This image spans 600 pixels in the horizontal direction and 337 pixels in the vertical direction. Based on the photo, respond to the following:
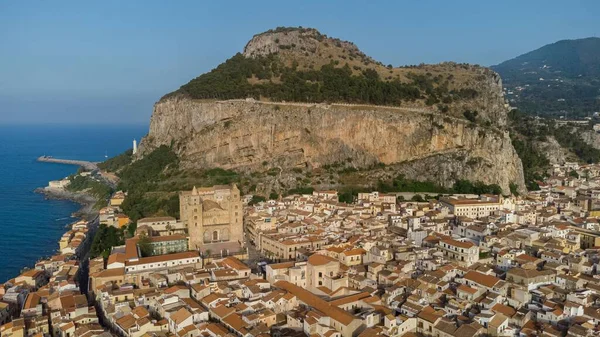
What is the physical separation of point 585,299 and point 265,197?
1078 inches

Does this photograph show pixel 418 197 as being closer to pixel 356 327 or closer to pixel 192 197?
pixel 192 197

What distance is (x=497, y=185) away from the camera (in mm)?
45344

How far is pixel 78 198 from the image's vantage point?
57.7 m

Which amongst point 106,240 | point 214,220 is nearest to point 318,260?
point 214,220

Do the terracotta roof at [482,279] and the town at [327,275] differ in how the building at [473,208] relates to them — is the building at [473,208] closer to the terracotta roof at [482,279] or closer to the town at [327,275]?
the town at [327,275]

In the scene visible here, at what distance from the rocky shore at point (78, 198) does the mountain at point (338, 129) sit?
8292 millimetres

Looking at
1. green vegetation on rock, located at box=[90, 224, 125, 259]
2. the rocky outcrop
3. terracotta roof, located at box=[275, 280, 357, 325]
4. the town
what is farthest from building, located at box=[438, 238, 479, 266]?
the rocky outcrop

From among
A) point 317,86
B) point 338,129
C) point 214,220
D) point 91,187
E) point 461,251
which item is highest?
point 317,86

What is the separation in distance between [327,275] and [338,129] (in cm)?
2673

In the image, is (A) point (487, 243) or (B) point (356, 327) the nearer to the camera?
(B) point (356, 327)

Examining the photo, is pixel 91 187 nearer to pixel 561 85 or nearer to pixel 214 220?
pixel 214 220

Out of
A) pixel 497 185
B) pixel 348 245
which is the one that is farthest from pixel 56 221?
pixel 497 185

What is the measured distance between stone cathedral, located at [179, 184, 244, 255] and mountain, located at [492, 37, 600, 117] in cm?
8539

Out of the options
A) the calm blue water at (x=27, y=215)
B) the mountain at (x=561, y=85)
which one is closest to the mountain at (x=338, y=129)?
the calm blue water at (x=27, y=215)
